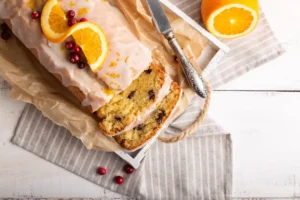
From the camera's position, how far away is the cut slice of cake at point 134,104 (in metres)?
3.01

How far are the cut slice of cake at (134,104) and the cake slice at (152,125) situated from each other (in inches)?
2.2

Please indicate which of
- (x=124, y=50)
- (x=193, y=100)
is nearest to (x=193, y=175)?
(x=193, y=100)

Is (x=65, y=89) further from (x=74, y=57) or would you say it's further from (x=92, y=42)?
(x=92, y=42)

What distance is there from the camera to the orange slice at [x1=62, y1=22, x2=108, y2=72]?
9.25ft

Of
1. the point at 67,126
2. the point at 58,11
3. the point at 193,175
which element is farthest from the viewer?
the point at 193,175

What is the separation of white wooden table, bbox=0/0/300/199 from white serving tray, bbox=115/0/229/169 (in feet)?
0.83

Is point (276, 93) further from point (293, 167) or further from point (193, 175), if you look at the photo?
point (193, 175)

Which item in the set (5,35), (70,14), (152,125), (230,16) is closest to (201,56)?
(230,16)

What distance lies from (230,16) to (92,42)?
94 cm

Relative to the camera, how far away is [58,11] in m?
2.85

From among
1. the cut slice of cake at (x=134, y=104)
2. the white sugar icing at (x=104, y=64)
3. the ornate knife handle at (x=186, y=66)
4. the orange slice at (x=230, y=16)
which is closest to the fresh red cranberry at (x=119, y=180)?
the cut slice of cake at (x=134, y=104)

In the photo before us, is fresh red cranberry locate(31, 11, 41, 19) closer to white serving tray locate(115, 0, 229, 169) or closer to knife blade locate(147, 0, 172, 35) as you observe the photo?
knife blade locate(147, 0, 172, 35)

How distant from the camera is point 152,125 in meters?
3.09

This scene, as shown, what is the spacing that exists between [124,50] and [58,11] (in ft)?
1.57
